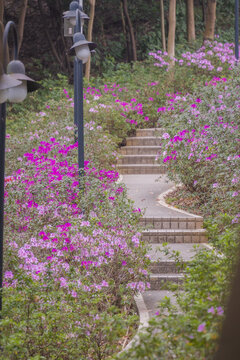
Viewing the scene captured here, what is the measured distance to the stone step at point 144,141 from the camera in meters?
15.4

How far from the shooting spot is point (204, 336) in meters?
3.05

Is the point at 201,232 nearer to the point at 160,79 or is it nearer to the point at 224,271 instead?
the point at 224,271

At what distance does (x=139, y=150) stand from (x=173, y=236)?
6554 millimetres

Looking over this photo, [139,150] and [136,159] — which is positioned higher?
[139,150]

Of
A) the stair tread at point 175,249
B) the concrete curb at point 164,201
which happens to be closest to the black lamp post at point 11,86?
the stair tread at point 175,249

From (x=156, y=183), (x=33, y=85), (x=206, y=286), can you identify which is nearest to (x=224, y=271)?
(x=206, y=286)

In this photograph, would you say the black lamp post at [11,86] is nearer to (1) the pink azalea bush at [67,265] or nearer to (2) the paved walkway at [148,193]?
(1) the pink azalea bush at [67,265]

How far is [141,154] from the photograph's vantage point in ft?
49.5

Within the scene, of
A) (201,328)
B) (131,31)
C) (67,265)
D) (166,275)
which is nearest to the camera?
(201,328)

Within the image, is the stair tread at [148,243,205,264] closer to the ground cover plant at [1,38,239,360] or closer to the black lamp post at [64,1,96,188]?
the ground cover plant at [1,38,239,360]

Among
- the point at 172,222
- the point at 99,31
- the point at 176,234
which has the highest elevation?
the point at 99,31

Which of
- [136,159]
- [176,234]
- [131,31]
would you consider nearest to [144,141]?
[136,159]

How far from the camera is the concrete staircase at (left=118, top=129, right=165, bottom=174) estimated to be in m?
14.3

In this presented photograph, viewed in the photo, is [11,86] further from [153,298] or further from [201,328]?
[153,298]
